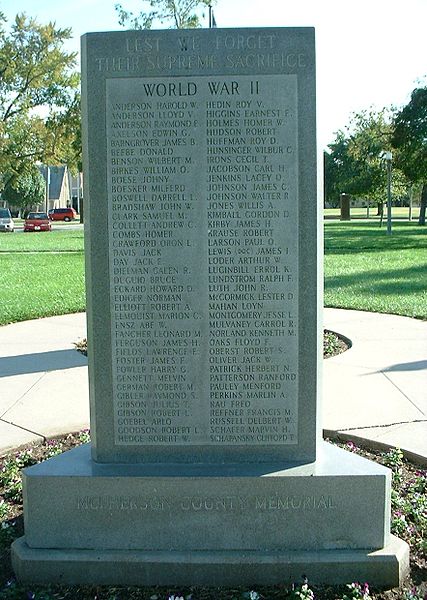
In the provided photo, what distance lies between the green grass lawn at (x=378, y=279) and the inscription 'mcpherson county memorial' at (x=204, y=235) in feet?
22.2

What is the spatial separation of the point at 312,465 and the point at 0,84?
36872 mm

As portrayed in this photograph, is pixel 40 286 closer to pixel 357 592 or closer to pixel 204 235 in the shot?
pixel 204 235

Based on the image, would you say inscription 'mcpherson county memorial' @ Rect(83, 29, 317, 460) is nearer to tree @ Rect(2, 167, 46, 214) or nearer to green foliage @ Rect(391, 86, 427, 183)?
green foliage @ Rect(391, 86, 427, 183)

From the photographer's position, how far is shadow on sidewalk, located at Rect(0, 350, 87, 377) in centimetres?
691

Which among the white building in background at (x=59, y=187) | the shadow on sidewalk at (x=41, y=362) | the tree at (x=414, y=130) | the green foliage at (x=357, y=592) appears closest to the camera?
the green foliage at (x=357, y=592)

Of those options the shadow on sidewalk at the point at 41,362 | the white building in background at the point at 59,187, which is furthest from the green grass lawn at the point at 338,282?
the white building in background at the point at 59,187

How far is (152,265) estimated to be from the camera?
333 cm

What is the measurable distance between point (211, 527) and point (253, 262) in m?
1.22

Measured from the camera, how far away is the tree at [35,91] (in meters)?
35.9

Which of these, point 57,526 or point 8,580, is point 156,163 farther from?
point 8,580

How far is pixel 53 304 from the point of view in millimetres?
11242

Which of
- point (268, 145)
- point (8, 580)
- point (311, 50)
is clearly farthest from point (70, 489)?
point (311, 50)

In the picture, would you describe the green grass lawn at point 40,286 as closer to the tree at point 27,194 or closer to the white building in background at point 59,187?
the tree at point 27,194

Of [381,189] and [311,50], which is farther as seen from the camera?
[381,189]
